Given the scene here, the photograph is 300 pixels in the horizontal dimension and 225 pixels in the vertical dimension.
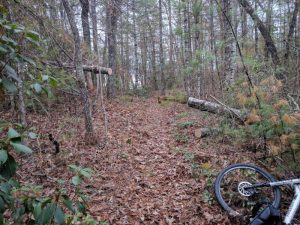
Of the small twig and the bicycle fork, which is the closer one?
the bicycle fork

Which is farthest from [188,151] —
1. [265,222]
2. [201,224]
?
[265,222]

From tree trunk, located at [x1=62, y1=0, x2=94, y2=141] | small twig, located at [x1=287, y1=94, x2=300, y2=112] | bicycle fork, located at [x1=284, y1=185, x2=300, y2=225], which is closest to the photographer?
bicycle fork, located at [x1=284, y1=185, x2=300, y2=225]

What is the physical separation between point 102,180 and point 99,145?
143cm

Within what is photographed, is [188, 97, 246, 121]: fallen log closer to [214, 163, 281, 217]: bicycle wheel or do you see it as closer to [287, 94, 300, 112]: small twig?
[287, 94, 300, 112]: small twig

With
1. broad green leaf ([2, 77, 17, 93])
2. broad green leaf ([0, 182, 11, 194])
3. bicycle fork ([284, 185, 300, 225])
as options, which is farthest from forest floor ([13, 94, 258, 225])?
broad green leaf ([2, 77, 17, 93])

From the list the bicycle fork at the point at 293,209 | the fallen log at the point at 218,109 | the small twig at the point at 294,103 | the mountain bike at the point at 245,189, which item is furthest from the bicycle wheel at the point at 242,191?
the fallen log at the point at 218,109

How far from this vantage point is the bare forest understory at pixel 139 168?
148 inches

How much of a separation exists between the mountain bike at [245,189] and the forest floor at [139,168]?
22 cm

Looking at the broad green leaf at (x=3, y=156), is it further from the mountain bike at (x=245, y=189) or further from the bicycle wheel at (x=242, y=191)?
the bicycle wheel at (x=242, y=191)

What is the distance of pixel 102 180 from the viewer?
4.47 meters

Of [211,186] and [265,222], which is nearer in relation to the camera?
[265,222]

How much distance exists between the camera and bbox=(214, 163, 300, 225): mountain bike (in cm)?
372

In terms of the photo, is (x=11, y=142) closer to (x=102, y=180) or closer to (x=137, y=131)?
(x=102, y=180)

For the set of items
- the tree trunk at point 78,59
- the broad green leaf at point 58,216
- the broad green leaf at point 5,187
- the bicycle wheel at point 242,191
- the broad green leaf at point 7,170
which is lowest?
the bicycle wheel at point 242,191
